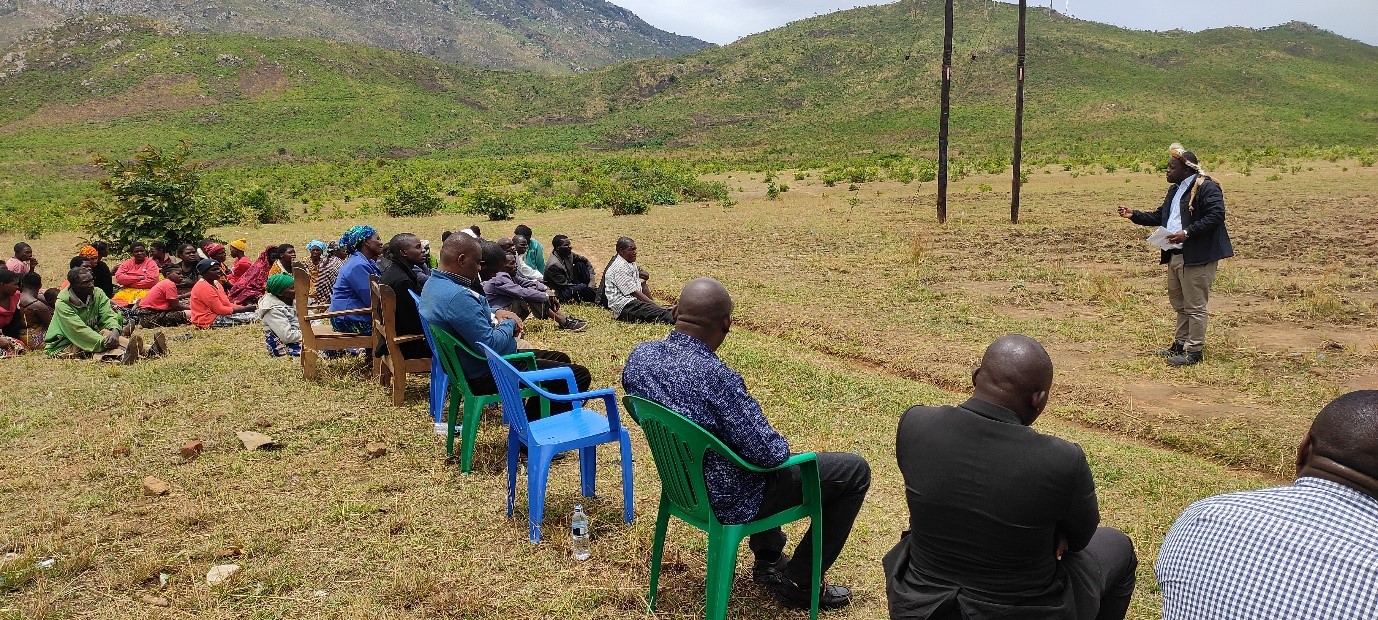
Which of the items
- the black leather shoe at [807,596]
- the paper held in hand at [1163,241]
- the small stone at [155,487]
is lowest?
the black leather shoe at [807,596]

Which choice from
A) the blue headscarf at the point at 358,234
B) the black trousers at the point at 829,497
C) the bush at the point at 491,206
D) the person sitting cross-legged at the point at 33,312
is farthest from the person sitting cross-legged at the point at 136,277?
the bush at the point at 491,206

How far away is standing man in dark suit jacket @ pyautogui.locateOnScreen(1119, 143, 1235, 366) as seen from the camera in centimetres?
763

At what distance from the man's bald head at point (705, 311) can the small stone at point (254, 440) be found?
3667 millimetres

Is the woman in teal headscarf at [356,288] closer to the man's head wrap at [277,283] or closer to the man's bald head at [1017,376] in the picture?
the man's head wrap at [277,283]

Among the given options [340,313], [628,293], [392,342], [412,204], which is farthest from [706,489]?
[412,204]

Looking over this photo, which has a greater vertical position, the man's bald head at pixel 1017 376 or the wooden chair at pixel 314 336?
Answer: the man's bald head at pixel 1017 376

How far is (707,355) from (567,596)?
52.9 inches

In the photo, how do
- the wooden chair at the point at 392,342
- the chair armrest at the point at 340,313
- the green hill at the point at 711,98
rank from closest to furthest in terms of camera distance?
the wooden chair at the point at 392,342 < the chair armrest at the point at 340,313 < the green hill at the point at 711,98

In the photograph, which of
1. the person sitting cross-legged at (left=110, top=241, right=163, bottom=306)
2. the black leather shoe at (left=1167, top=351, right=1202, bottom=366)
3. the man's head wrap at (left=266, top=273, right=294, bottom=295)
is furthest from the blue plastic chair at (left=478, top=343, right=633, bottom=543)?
the person sitting cross-legged at (left=110, top=241, right=163, bottom=306)

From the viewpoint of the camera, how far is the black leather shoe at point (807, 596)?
3.87 meters

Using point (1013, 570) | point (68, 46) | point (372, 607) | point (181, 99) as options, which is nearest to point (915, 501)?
point (1013, 570)

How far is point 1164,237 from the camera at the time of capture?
7777 mm

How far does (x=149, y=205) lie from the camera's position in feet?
52.7

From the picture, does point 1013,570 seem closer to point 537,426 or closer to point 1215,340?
point 537,426
